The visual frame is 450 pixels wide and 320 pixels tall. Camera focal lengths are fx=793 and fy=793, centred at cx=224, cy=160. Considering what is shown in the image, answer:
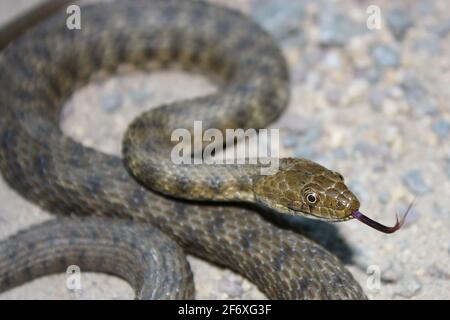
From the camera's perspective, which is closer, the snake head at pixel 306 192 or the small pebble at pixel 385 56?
the snake head at pixel 306 192

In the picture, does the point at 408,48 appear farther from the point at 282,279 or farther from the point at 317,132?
the point at 282,279

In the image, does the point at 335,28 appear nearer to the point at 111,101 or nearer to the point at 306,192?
the point at 111,101

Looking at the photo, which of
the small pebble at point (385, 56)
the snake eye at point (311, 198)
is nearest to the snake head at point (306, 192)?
the snake eye at point (311, 198)

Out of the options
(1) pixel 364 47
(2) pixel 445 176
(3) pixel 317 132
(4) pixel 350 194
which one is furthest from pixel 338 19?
(4) pixel 350 194

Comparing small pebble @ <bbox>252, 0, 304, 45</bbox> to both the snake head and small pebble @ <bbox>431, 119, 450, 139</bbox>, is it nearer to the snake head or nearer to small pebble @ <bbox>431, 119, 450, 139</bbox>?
small pebble @ <bbox>431, 119, 450, 139</bbox>

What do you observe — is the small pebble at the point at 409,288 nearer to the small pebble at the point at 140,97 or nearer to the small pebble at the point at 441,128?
the small pebble at the point at 441,128

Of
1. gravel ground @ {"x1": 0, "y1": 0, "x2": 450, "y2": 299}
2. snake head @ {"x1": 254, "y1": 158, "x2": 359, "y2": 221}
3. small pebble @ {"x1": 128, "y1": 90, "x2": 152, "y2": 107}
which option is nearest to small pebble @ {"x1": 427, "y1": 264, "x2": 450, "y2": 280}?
gravel ground @ {"x1": 0, "y1": 0, "x2": 450, "y2": 299}

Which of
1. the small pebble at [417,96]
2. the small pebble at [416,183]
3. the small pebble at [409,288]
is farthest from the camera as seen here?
the small pebble at [417,96]
